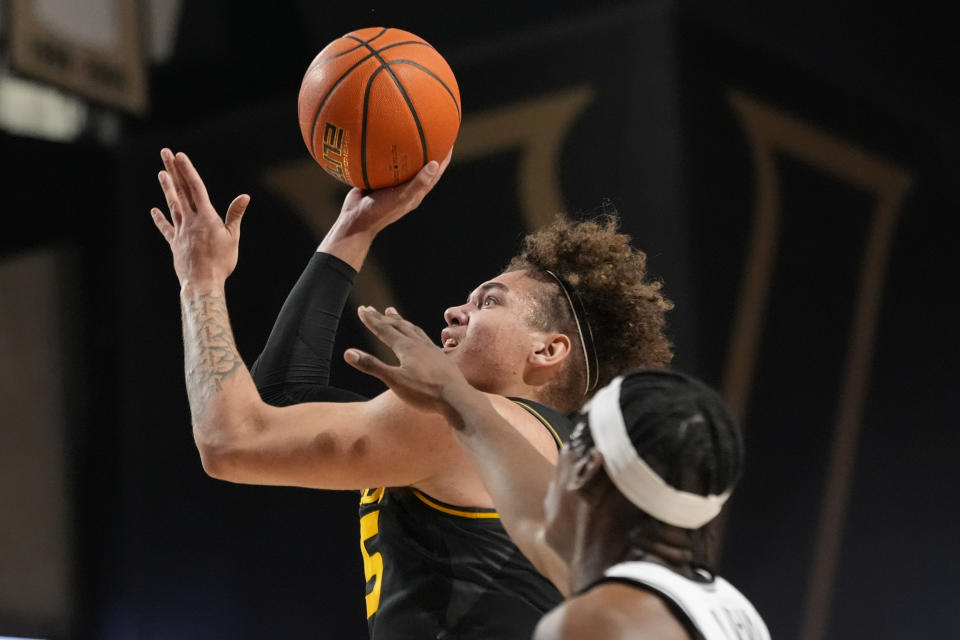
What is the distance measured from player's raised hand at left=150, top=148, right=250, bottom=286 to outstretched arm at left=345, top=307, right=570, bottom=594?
0.59 metres

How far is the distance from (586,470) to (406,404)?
54 cm

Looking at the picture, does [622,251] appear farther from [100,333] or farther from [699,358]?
[100,333]

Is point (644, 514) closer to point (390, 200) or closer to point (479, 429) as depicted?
point (479, 429)

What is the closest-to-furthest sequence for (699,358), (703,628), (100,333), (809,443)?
(703,628), (699,358), (809,443), (100,333)

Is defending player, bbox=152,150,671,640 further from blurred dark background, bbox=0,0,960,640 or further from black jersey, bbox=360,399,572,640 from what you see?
blurred dark background, bbox=0,0,960,640

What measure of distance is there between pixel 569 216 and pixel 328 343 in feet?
8.86

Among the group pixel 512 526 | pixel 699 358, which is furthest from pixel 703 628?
pixel 699 358

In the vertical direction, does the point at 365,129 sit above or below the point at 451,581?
above

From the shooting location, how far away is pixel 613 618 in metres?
1.32

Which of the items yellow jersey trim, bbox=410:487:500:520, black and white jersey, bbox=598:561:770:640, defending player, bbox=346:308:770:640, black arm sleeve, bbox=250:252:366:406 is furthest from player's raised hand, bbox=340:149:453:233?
black and white jersey, bbox=598:561:770:640

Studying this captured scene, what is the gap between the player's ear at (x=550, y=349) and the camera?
2336 mm

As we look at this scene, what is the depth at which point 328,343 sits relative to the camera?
2.50 metres

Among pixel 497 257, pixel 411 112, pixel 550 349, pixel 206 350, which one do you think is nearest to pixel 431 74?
pixel 411 112

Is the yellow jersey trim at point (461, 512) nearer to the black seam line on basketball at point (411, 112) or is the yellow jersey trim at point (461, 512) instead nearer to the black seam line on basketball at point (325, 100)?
the black seam line on basketball at point (411, 112)
